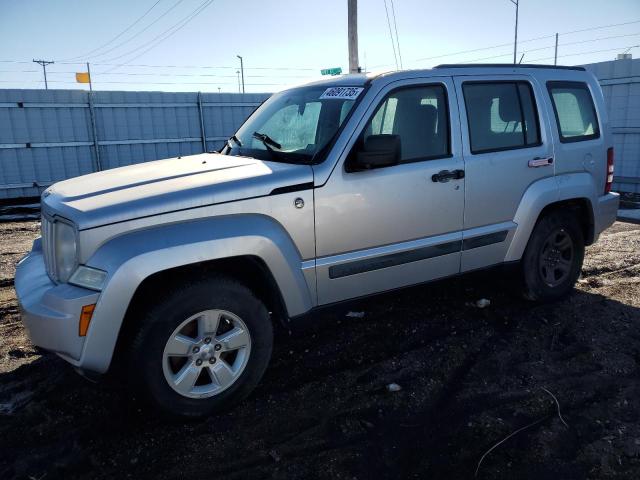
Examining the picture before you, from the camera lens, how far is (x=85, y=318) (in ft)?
8.59

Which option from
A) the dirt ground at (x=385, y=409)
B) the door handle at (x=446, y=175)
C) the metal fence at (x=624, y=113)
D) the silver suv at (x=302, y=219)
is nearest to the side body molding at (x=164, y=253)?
the silver suv at (x=302, y=219)

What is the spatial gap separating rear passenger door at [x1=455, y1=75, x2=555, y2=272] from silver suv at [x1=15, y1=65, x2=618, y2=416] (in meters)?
0.01

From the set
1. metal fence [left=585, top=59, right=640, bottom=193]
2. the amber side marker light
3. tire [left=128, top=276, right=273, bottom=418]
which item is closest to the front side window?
tire [left=128, top=276, right=273, bottom=418]

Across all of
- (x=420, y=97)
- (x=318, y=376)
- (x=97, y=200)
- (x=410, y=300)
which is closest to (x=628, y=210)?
(x=410, y=300)

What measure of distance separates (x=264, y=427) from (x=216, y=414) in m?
0.33

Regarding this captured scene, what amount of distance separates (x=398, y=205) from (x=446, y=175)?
0.48 meters

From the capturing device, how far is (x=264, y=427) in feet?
9.84

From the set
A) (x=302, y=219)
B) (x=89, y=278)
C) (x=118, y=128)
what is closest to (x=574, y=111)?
(x=302, y=219)

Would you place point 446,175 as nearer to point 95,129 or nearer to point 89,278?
point 89,278

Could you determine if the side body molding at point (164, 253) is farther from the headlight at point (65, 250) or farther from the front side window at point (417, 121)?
the front side window at point (417, 121)

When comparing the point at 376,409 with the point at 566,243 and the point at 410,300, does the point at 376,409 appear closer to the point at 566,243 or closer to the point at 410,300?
the point at 410,300

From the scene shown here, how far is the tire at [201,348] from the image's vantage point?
9.18 ft

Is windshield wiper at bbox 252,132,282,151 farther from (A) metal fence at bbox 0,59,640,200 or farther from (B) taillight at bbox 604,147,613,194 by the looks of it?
(A) metal fence at bbox 0,59,640,200

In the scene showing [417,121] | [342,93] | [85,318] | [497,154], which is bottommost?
[85,318]
